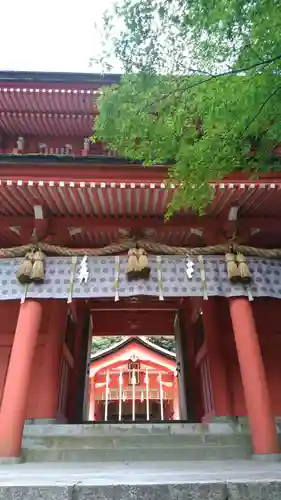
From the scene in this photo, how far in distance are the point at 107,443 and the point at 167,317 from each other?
521cm

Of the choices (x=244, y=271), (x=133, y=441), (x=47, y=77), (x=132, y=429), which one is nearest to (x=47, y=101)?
(x=47, y=77)

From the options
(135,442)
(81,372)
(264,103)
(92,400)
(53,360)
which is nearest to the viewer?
(264,103)

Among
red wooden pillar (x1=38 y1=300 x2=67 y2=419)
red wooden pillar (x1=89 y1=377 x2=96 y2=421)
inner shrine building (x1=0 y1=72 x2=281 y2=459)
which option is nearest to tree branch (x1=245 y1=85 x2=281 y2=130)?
inner shrine building (x1=0 y1=72 x2=281 y2=459)

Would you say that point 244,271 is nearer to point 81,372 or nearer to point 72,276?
point 72,276

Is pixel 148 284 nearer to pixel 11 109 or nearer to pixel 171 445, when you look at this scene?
pixel 171 445

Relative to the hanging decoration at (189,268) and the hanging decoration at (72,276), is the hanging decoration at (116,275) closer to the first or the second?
the hanging decoration at (72,276)

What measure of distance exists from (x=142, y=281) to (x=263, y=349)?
10.7 ft

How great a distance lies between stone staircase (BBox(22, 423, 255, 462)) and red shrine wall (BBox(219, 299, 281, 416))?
1.01m

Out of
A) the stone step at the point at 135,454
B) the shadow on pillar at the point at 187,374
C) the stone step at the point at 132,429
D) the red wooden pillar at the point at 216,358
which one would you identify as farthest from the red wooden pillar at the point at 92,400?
the stone step at the point at 135,454

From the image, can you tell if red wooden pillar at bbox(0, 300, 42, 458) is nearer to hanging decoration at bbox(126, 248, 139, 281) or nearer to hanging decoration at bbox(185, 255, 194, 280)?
hanging decoration at bbox(126, 248, 139, 281)

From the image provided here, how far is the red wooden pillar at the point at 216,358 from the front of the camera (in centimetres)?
684

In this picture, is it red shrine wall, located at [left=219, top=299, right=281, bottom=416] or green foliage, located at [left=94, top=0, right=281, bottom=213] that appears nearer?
green foliage, located at [left=94, top=0, right=281, bottom=213]

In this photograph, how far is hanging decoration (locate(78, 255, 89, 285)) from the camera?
6242 millimetres

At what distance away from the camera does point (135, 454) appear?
5.43 metres
